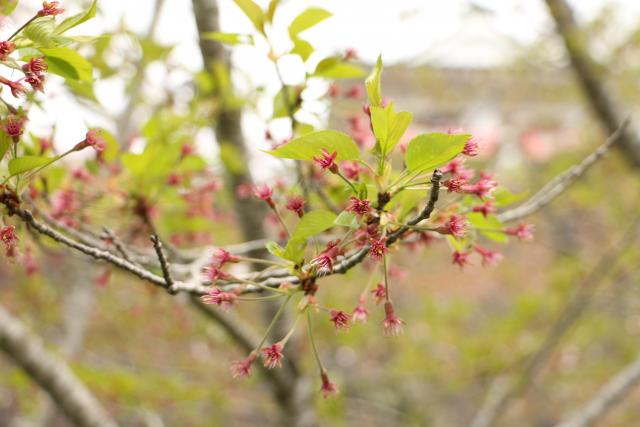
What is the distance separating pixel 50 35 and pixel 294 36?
0.50m

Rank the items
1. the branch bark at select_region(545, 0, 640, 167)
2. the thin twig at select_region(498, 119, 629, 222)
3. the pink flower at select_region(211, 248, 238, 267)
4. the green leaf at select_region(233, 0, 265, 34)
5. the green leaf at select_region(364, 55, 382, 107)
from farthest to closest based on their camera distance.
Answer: the branch bark at select_region(545, 0, 640, 167)
the thin twig at select_region(498, 119, 629, 222)
the green leaf at select_region(233, 0, 265, 34)
the pink flower at select_region(211, 248, 238, 267)
the green leaf at select_region(364, 55, 382, 107)

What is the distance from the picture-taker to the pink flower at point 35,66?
793mm

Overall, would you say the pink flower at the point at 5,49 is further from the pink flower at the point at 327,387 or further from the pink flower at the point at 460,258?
the pink flower at the point at 460,258

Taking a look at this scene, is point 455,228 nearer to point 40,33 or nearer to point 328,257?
point 328,257

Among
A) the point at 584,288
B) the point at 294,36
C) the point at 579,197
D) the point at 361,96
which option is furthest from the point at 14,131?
the point at 579,197

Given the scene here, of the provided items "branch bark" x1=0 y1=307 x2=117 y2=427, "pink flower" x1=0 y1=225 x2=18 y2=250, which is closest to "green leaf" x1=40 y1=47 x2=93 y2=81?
"pink flower" x1=0 y1=225 x2=18 y2=250

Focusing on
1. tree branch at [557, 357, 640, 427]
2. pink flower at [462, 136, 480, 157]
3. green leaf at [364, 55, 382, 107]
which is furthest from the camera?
tree branch at [557, 357, 640, 427]

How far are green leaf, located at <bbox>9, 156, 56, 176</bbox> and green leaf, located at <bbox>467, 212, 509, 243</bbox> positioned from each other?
74 cm

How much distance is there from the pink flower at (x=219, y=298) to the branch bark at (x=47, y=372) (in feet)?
4.71

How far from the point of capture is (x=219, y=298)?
0.87 metres

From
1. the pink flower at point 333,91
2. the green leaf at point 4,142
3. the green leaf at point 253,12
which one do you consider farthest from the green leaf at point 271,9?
the green leaf at point 4,142

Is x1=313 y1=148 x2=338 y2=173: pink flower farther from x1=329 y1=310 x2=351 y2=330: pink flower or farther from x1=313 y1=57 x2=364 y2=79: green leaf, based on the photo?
x1=313 y1=57 x2=364 y2=79: green leaf

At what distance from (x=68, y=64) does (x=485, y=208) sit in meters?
0.77

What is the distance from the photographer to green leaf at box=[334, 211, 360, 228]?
785mm
